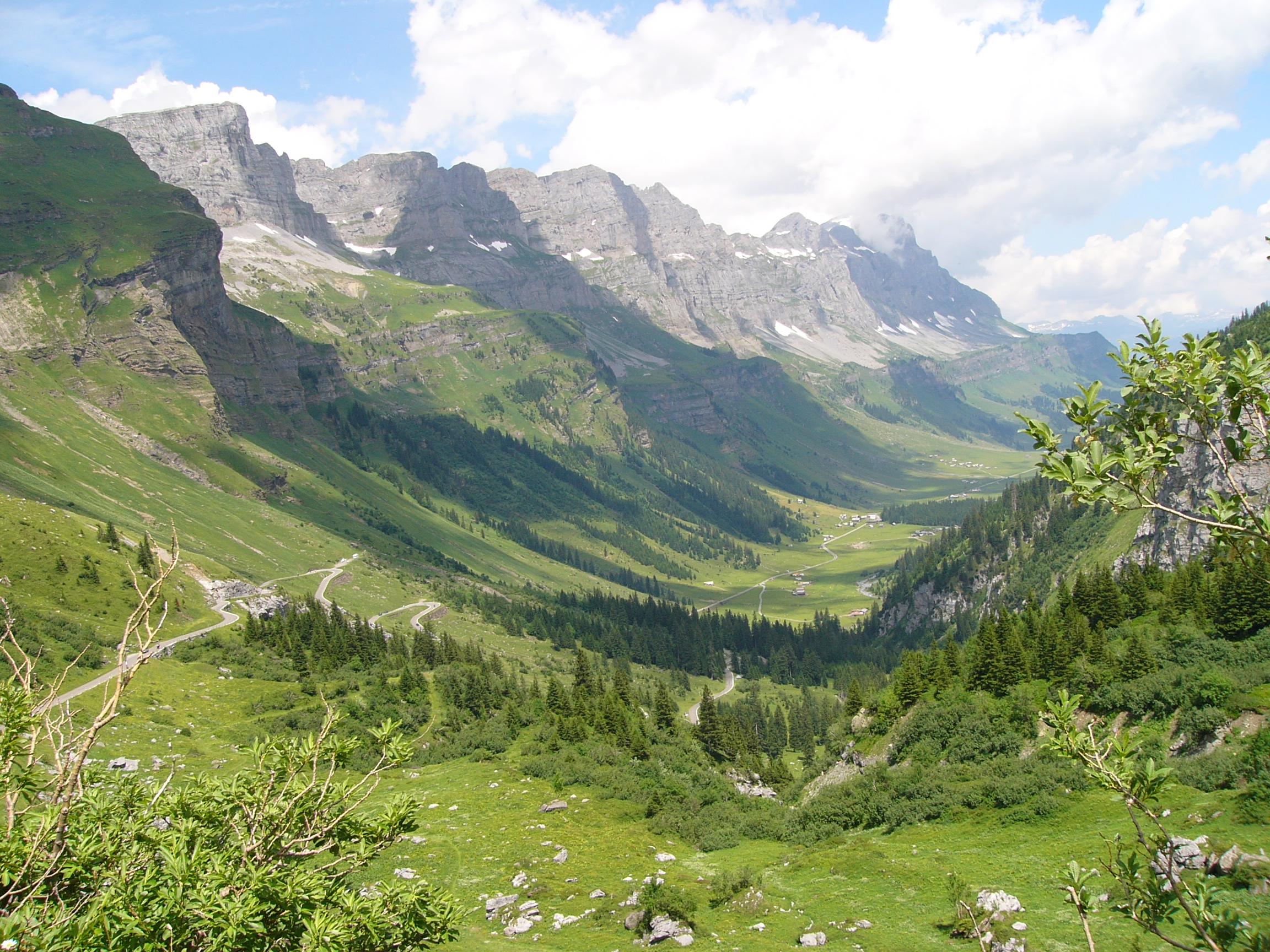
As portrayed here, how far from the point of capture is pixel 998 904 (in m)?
29.7

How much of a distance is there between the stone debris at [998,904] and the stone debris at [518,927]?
65.1 ft

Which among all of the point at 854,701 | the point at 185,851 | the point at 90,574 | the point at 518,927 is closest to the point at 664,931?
the point at 518,927

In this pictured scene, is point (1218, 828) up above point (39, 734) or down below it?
below

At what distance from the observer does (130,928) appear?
41.3 feet

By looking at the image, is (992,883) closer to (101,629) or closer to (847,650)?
(101,629)

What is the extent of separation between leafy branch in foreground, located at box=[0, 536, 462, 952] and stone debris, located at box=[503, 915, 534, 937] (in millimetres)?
22067

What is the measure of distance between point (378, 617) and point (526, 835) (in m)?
114

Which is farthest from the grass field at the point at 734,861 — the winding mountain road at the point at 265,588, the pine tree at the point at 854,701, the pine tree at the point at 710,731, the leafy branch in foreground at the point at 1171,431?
the pine tree at the point at 854,701

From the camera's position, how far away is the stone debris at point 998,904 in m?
28.7

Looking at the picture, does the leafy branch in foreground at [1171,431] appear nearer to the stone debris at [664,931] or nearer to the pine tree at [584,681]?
the stone debris at [664,931]

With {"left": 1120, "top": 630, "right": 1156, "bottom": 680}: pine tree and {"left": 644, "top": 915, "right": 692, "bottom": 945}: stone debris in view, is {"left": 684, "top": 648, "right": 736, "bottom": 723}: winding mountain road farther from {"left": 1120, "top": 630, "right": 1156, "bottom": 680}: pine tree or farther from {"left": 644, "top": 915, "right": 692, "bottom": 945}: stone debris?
{"left": 644, "top": 915, "right": 692, "bottom": 945}: stone debris

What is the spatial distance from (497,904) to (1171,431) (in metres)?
38.1

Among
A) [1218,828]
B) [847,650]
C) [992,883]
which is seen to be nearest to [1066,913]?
[992,883]

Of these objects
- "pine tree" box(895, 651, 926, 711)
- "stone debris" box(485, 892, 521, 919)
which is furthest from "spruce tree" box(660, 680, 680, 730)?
"stone debris" box(485, 892, 521, 919)
